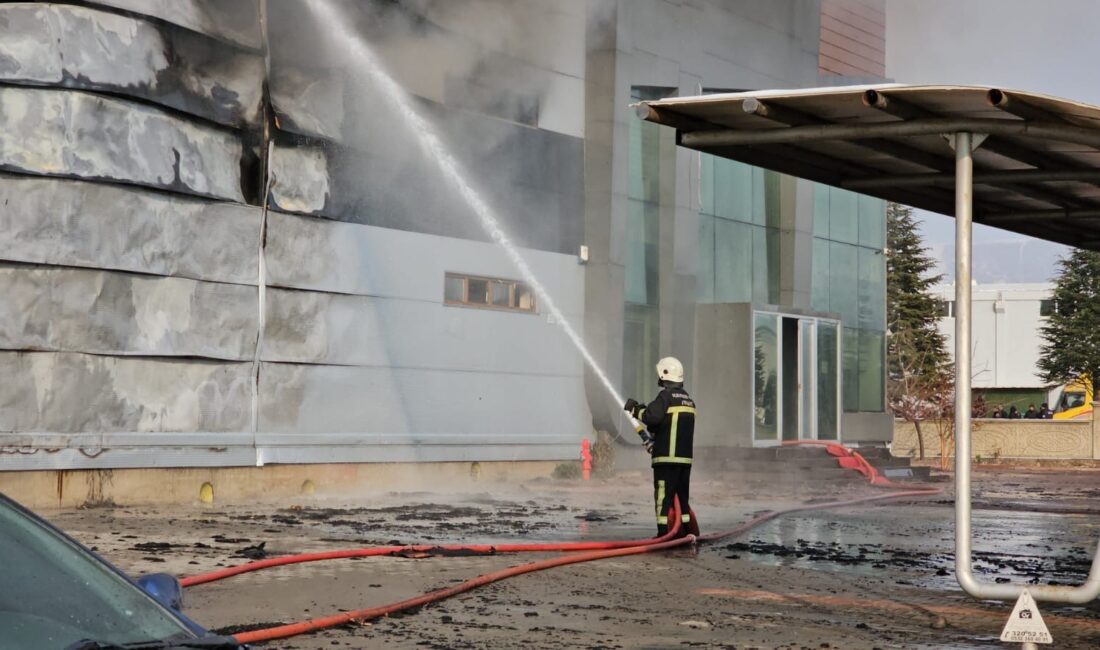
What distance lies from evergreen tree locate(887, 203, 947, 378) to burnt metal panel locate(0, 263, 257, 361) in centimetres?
4264

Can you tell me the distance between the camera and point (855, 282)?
109ft

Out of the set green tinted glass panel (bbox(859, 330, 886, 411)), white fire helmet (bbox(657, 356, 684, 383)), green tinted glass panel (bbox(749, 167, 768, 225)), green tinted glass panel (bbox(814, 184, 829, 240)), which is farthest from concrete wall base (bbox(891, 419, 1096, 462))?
white fire helmet (bbox(657, 356, 684, 383))

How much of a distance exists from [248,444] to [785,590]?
946 centimetres

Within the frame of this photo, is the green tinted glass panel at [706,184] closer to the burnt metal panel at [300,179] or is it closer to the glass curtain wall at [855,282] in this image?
the glass curtain wall at [855,282]

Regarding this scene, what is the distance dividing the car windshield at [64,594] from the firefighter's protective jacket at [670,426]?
33.1 ft

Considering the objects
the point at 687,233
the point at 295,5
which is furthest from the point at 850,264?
the point at 295,5

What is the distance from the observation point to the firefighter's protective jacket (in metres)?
13.9

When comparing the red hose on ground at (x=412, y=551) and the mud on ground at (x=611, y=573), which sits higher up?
the red hose on ground at (x=412, y=551)

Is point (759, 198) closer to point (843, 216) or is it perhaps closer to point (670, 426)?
point (843, 216)

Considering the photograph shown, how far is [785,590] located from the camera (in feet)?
36.1

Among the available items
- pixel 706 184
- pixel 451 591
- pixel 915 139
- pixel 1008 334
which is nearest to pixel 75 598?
pixel 451 591

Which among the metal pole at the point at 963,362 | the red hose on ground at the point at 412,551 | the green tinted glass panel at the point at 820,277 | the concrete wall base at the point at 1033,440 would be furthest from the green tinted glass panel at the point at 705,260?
the metal pole at the point at 963,362

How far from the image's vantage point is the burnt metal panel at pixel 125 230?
16281 mm

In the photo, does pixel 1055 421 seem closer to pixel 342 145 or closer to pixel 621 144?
pixel 621 144
